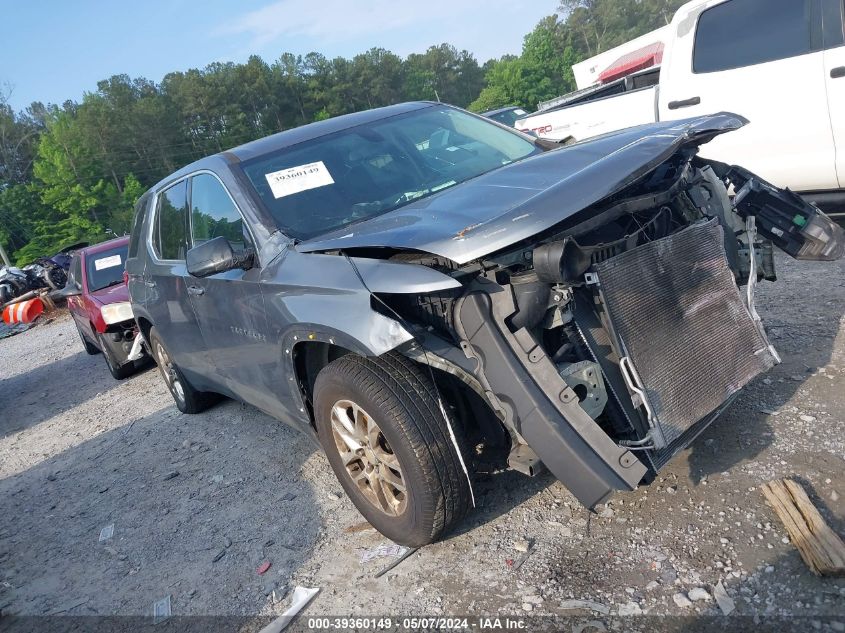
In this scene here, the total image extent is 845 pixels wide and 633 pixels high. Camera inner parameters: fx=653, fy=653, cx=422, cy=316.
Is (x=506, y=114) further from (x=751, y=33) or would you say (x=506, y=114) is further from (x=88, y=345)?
(x=88, y=345)

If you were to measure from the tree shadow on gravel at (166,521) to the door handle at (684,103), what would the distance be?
15.5 ft

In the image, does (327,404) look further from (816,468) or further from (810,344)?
(810,344)

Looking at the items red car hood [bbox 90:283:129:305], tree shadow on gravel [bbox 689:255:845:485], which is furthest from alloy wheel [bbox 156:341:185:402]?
tree shadow on gravel [bbox 689:255:845:485]

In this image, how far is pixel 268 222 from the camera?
131 inches

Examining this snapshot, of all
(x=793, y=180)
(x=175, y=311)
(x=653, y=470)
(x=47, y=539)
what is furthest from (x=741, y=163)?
(x=47, y=539)

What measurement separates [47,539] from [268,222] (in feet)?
8.53

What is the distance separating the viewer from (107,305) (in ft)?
24.7

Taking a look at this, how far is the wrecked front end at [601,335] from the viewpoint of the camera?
241 centimetres

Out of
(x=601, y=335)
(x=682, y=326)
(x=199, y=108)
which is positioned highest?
(x=199, y=108)

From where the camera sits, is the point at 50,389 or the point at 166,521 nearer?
the point at 166,521

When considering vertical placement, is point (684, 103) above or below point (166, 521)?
above

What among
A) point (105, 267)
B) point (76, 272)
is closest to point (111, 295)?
point (105, 267)

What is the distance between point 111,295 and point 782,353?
710 centimetres

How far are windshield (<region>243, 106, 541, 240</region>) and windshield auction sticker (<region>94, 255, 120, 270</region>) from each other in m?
5.73
